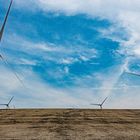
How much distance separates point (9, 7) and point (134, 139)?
59.1 ft

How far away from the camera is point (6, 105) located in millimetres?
100562

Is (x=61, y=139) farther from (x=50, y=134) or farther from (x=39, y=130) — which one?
(x=39, y=130)

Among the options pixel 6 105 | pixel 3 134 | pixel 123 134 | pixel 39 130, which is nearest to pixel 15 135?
pixel 3 134

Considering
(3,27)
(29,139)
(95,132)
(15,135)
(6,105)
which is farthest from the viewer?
(6,105)

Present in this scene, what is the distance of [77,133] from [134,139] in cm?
574

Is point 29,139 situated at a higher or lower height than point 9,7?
lower

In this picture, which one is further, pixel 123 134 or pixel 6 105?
pixel 6 105

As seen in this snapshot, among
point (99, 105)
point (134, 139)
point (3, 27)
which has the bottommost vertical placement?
point (134, 139)

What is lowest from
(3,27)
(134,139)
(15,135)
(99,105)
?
(134,139)

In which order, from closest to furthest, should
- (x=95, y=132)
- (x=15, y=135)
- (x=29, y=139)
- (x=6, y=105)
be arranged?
(x=29, y=139)
(x=15, y=135)
(x=95, y=132)
(x=6, y=105)

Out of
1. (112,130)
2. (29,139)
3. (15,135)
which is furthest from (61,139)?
(112,130)

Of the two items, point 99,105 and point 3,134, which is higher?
point 99,105

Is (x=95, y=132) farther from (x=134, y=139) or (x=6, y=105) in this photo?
(x=6, y=105)

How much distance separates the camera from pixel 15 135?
3180 centimetres
